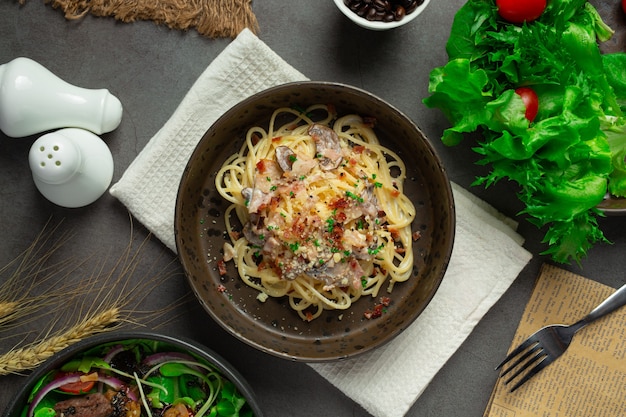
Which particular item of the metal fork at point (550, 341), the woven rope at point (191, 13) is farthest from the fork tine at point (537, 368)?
the woven rope at point (191, 13)

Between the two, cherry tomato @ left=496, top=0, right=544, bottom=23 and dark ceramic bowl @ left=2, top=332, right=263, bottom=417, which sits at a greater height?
cherry tomato @ left=496, top=0, right=544, bottom=23

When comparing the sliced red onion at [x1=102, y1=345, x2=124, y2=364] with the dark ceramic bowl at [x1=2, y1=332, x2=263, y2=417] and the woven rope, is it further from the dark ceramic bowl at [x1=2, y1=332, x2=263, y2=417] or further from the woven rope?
the woven rope

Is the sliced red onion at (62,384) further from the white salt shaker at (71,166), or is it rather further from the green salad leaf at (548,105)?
the green salad leaf at (548,105)

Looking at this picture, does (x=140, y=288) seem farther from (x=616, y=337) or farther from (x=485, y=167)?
(x=616, y=337)

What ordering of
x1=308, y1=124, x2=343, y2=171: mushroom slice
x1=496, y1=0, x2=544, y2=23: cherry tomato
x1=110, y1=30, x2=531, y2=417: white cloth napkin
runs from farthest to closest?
x1=110, y1=30, x2=531, y2=417: white cloth napkin
x1=308, y1=124, x2=343, y2=171: mushroom slice
x1=496, y1=0, x2=544, y2=23: cherry tomato

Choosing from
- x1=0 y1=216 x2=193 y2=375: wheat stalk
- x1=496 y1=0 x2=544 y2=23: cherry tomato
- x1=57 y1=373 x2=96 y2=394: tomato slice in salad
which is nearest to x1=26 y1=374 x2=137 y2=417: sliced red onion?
x1=57 y1=373 x2=96 y2=394: tomato slice in salad

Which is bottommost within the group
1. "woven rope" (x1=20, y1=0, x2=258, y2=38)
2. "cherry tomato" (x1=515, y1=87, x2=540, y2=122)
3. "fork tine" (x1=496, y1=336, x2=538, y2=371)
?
"fork tine" (x1=496, y1=336, x2=538, y2=371)

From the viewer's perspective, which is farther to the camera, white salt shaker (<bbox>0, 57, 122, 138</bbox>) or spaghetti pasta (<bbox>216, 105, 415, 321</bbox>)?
white salt shaker (<bbox>0, 57, 122, 138</bbox>)
